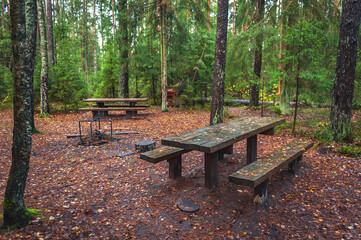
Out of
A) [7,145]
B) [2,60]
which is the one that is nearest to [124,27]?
[7,145]

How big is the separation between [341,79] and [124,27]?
1051 cm

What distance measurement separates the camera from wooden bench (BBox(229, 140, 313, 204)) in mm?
2975

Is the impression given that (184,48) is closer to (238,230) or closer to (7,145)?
(7,145)

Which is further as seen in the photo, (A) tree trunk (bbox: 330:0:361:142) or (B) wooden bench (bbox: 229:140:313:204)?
(A) tree trunk (bbox: 330:0:361:142)

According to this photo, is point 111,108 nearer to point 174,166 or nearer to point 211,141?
point 174,166

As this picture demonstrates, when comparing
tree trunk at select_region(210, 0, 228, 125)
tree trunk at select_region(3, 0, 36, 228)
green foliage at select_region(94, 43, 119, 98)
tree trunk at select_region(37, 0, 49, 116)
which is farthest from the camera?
green foliage at select_region(94, 43, 119, 98)

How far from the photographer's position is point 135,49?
1229 cm

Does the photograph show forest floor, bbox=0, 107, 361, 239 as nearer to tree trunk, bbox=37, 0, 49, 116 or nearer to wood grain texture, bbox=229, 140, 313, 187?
wood grain texture, bbox=229, 140, 313, 187

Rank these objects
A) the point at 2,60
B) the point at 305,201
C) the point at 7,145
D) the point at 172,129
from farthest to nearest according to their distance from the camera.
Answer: the point at 2,60 → the point at 172,129 → the point at 7,145 → the point at 305,201

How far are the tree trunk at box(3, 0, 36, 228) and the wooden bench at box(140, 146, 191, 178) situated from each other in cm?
168

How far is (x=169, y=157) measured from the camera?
397 centimetres

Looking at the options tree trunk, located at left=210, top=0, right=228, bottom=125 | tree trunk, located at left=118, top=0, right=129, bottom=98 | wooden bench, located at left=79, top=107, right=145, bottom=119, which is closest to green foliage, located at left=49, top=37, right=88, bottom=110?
wooden bench, located at left=79, top=107, right=145, bottom=119

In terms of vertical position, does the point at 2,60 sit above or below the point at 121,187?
above

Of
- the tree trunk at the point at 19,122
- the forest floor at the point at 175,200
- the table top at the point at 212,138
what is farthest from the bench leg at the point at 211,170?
the tree trunk at the point at 19,122
